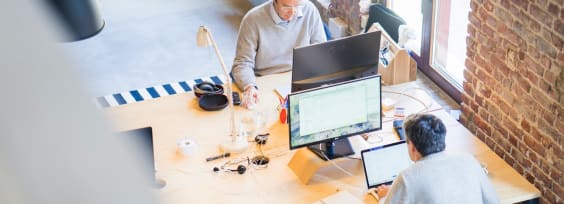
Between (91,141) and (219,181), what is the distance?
8.68 ft

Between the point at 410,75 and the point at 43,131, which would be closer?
the point at 43,131

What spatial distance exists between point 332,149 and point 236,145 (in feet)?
1.46

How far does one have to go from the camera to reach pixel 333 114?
2.76 metres

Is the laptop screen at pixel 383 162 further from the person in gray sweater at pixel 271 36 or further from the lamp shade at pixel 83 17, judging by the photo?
the lamp shade at pixel 83 17

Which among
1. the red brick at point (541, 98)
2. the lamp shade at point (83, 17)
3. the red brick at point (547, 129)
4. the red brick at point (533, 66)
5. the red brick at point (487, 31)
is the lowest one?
the red brick at point (547, 129)

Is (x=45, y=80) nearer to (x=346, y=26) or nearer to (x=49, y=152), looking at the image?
(x=49, y=152)

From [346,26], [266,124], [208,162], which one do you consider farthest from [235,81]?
[346,26]

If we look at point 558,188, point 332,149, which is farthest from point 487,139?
point 332,149

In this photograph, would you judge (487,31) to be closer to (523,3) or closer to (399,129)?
(523,3)

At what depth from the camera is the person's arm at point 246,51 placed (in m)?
3.57

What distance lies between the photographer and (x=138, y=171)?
9.2 inches

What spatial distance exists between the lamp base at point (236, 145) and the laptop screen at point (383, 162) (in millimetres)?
617

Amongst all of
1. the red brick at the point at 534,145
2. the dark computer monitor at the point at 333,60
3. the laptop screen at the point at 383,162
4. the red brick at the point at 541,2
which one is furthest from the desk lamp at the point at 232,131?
the red brick at the point at 541,2

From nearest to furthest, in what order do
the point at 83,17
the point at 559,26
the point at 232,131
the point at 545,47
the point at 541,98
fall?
the point at 83,17
the point at 559,26
the point at 545,47
the point at 541,98
the point at 232,131
